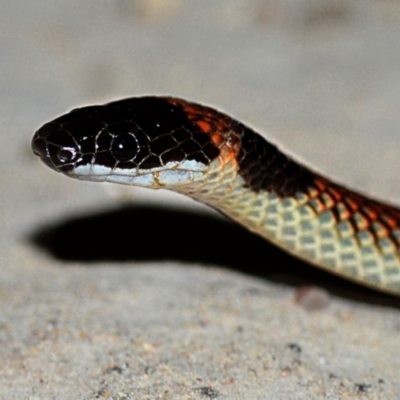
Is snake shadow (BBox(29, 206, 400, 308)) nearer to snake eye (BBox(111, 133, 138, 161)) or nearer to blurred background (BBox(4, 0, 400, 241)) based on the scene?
blurred background (BBox(4, 0, 400, 241))

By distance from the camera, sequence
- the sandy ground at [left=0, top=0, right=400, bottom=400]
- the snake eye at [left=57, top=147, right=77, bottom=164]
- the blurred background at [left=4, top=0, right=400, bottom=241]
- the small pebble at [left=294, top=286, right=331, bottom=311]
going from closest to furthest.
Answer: the snake eye at [left=57, top=147, right=77, bottom=164] → the sandy ground at [left=0, top=0, right=400, bottom=400] → the small pebble at [left=294, top=286, right=331, bottom=311] → the blurred background at [left=4, top=0, right=400, bottom=241]

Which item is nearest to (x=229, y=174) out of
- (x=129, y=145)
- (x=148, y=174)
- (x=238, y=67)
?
(x=148, y=174)

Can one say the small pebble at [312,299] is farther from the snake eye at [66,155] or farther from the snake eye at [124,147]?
the snake eye at [66,155]

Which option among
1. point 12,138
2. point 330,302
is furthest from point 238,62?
point 330,302

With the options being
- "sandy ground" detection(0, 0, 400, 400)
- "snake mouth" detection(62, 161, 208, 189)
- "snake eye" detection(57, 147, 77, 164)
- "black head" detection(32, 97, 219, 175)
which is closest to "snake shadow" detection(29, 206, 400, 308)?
"sandy ground" detection(0, 0, 400, 400)

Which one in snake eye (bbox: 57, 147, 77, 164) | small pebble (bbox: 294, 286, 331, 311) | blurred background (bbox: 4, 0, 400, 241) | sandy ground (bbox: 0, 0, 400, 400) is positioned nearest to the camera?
snake eye (bbox: 57, 147, 77, 164)

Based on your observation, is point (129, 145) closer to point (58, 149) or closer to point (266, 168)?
point (58, 149)
